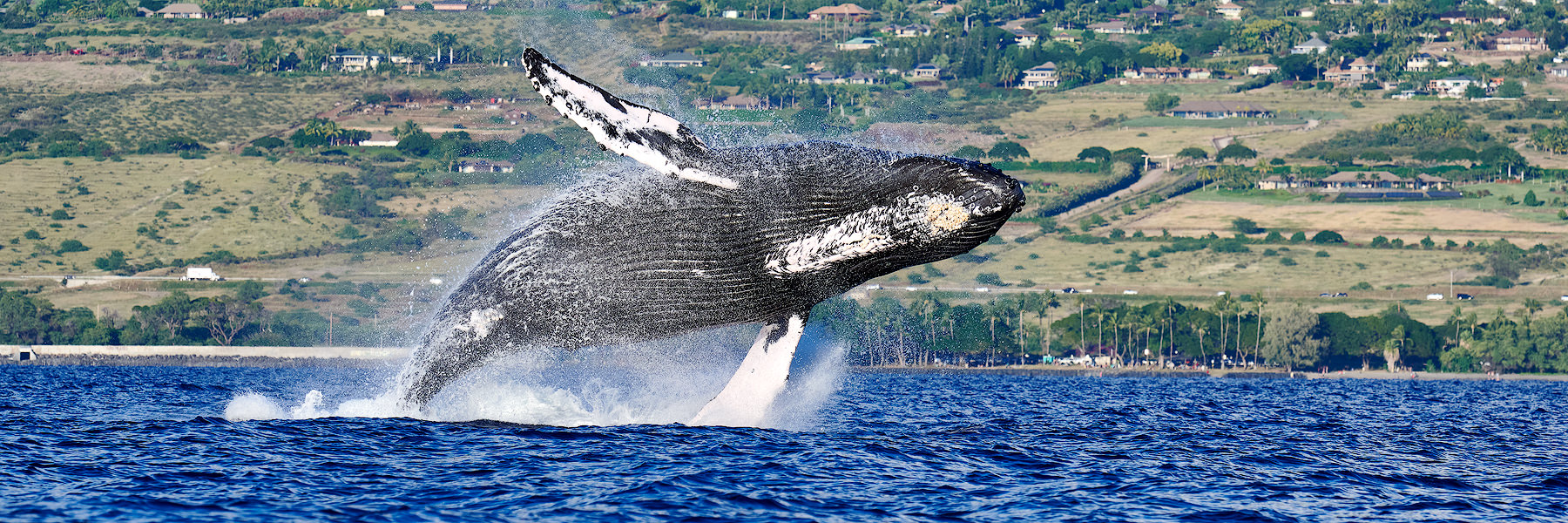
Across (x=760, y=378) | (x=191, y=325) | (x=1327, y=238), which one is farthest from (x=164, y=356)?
(x=760, y=378)

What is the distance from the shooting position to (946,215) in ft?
40.8

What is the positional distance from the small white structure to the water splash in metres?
117

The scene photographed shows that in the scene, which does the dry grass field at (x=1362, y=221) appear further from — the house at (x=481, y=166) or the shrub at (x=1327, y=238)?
the house at (x=481, y=166)

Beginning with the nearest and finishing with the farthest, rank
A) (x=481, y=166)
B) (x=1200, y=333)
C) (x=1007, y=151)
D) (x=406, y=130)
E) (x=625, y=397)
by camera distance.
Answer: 1. (x=625, y=397)
2. (x=1200, y=333)
3. (x=481, y=166)
4. (x=406, y=130)
5. (x=1007, y=151)

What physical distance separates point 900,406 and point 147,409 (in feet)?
41.7

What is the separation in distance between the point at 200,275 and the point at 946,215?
128379 millimetres

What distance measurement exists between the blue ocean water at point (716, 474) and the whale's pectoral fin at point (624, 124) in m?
2.50

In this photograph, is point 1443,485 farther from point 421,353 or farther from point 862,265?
point 421,353

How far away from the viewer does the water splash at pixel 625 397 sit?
52.7 feet

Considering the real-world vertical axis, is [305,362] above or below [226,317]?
below

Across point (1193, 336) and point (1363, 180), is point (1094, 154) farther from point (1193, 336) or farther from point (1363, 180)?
point (1193, 336)

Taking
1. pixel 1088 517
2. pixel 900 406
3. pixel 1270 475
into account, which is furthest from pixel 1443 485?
pixel 900 406

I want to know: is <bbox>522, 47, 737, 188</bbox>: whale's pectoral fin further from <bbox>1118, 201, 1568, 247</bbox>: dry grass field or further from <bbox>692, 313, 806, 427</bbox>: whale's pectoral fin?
<bbox>1118, 201, 1568, 247</bbox>: dry grass field

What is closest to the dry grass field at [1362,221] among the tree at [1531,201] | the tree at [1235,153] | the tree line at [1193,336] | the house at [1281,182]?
the tree at [1531,201]
